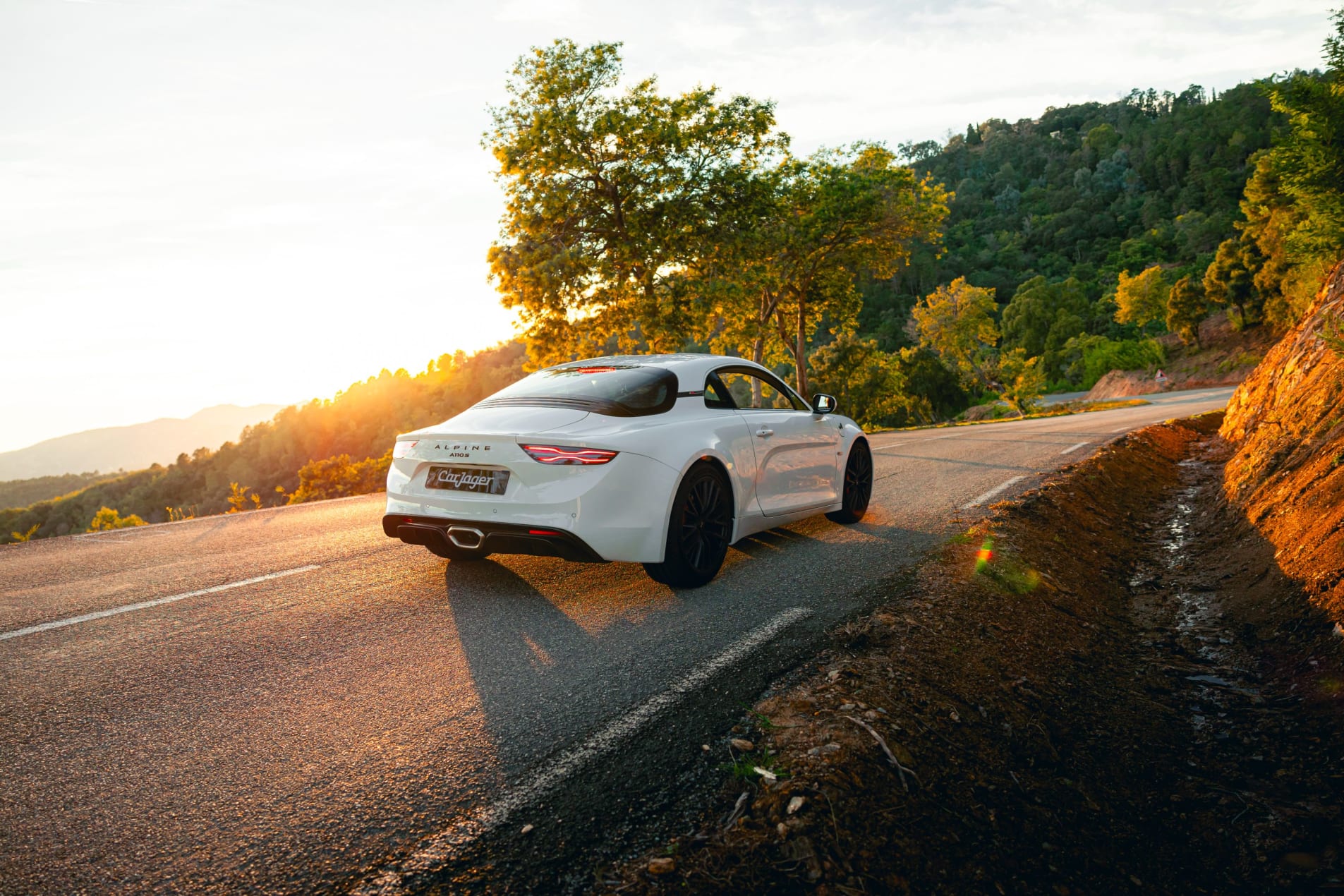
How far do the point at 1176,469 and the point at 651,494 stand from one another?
1126 centimetres

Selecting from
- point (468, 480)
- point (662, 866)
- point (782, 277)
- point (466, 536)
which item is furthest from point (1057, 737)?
point (782, 277)

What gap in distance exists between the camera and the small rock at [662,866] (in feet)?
6.56

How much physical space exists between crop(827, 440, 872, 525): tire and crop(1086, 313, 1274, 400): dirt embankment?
5395 centimetres

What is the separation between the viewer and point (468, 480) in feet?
15.6

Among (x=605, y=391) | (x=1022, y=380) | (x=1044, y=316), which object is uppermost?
(x=1044, y=316)

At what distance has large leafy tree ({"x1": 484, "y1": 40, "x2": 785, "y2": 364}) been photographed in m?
21.4

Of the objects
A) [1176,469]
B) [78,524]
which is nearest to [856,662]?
[1176,469]

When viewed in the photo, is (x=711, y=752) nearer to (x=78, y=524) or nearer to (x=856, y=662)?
(x=856, y=662)

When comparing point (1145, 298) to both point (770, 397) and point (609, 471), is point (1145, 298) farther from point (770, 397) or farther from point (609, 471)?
point (609, 471)

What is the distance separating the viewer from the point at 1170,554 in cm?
699

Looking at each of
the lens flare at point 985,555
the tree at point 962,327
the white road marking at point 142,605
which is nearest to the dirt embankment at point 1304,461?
the lens flare at point 985,555

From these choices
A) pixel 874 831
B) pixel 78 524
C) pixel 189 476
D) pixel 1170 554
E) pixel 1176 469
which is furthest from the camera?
pixel 189 476

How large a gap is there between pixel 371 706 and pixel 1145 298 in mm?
87882

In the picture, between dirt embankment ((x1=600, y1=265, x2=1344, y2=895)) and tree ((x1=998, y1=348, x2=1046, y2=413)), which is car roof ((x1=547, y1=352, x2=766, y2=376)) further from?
tree ((x1=998, y1=348, x2=1046, y2=413))
